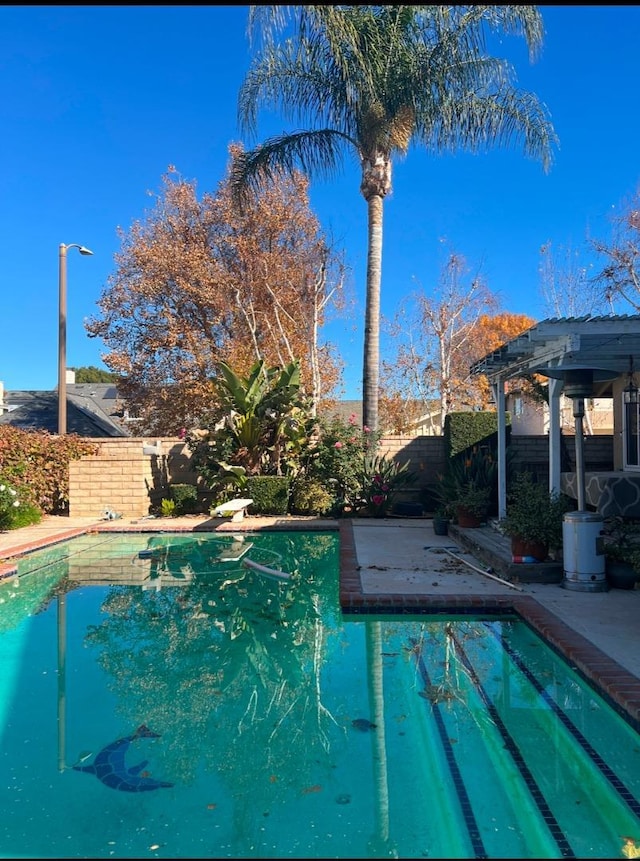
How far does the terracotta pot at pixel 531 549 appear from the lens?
7.32m

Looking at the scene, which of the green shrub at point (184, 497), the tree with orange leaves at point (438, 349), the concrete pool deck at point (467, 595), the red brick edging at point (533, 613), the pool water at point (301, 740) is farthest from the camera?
the tree with orange leaves at point (438, 349)

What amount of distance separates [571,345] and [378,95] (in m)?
9.68

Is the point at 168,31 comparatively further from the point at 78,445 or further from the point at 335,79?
the point at 78,445

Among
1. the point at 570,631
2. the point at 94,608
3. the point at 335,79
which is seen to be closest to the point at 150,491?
the point at 94,608

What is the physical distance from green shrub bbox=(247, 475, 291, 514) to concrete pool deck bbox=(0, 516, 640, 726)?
86.9 inches

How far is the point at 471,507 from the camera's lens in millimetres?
10898

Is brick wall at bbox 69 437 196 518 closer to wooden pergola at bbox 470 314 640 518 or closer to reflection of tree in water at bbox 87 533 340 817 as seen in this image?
reflection of tree in water at bbox 87 533 340 817

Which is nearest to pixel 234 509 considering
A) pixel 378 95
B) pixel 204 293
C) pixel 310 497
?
pixel 310 497

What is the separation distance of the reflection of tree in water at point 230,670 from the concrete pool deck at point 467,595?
67 centimetres

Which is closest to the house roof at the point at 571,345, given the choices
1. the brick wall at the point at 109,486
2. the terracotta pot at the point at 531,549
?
the terracotta pot at the point at 531,549

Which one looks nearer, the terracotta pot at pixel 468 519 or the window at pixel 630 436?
the terracotta pot at pixel 468 519

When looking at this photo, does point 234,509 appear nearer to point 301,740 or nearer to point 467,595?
point 467,595

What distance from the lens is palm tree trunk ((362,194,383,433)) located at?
14469 mm

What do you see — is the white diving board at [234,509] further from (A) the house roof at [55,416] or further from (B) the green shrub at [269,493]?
(A) the house roof at [55,416]
